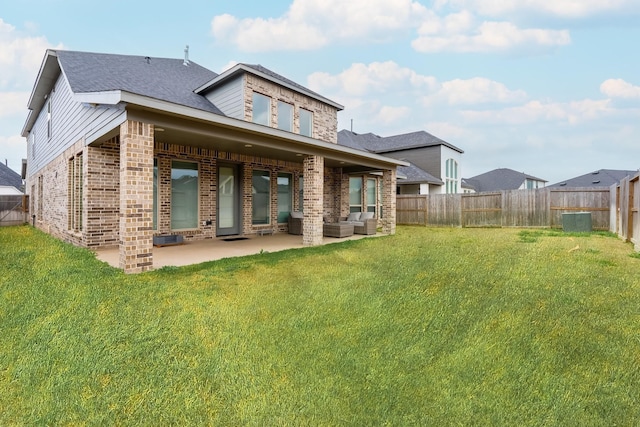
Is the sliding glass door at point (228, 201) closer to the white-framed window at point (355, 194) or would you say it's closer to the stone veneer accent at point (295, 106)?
the stone veneer accent at point (295, 106)

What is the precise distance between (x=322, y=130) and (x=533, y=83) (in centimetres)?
1061

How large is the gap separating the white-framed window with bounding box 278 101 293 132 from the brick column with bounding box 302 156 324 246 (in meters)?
3.25

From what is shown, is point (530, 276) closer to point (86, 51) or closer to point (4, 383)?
point (4, 383)

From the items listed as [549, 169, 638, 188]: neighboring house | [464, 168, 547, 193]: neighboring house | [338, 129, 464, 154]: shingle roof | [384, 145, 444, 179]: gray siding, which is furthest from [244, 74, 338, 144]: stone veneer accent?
[464, 168, 547, 193]: neighboring house

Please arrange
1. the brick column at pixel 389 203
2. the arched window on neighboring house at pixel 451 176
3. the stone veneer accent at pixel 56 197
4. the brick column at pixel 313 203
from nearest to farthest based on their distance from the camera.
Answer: the stone veneer accent at pixel 56 197, the brick column at pixel 313 203, the brick column at pixel 389 203, the arched window on neighboring house at pixel 451 176

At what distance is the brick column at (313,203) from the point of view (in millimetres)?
8711

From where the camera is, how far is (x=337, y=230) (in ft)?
34.8

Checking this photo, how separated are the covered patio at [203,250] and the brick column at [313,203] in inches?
15.9

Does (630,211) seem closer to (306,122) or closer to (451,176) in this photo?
(306,122)

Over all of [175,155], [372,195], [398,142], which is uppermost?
[398,142]

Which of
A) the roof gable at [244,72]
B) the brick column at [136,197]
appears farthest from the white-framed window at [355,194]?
the brick column at [136,197]

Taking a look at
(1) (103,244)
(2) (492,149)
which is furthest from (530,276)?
(2) (492,149)

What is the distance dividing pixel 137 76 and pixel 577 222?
16950 millimetres

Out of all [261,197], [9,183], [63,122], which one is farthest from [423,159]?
[9,183]
